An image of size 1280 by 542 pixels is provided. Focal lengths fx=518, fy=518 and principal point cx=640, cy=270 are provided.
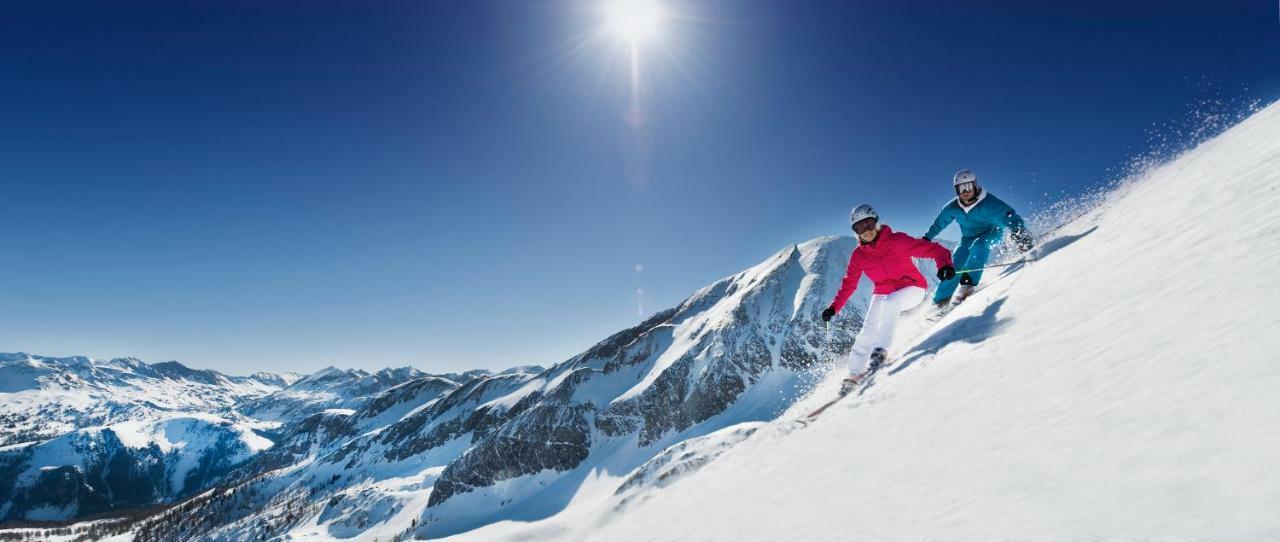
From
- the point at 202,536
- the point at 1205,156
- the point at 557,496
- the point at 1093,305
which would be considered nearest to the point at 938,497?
the point at 1093,305

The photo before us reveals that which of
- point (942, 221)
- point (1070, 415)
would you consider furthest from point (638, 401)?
point (1070, 415)

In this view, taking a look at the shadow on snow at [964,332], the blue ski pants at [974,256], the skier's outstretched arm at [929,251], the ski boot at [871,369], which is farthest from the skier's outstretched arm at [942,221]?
the ski boot at [871,369]

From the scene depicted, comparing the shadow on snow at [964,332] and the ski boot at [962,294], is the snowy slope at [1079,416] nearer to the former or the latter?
the shadow on snow at [964,332]

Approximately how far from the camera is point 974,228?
12.6 metres

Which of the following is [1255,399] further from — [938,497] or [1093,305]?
[1093,305]

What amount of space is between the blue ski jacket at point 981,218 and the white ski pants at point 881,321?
2.70 metres

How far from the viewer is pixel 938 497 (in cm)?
439

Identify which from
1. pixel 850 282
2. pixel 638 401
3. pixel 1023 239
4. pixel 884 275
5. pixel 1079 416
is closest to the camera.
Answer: pixel 1079 416

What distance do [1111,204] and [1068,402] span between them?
35.7 feet

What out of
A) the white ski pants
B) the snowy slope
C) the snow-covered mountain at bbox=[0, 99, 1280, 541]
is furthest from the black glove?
the white ski pants

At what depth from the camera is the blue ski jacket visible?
12.1 metres

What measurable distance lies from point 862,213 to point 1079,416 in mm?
6297

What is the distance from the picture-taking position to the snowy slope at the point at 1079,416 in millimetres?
2992

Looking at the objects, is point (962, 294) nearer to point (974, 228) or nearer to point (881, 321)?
point (974, 228)
